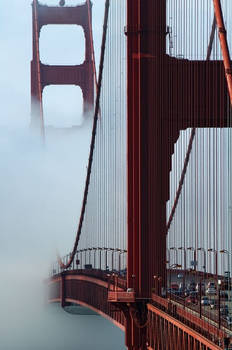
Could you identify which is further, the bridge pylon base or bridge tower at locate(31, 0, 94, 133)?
bridge tower at locate(31, 0, 94, 133)

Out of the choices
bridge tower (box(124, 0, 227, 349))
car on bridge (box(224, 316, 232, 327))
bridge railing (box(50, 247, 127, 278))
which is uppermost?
bridge tower (box(124, 0, 227, 349))

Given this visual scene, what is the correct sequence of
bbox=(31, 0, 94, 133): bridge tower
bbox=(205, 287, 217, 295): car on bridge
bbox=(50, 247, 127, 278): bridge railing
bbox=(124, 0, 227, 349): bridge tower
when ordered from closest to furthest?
bbox=(124, 0, 227, 349): bridge tower
bbox=(205, 287, 217, 295): car on bridge
bbox=(50, 247, 127, 278): bridge railing
bbox=(31, 0, 94, 133): bridge tower

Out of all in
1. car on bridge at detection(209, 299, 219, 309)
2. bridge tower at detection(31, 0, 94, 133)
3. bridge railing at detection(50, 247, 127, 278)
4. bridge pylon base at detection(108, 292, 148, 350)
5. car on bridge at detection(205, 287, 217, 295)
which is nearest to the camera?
car on bridge at detection(209, 299, 219, 309)

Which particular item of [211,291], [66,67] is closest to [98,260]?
[66,67]

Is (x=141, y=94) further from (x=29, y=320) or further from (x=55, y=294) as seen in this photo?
(x=29, y=320)

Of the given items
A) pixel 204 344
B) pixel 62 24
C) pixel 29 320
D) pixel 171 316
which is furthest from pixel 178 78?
pixel 29 320

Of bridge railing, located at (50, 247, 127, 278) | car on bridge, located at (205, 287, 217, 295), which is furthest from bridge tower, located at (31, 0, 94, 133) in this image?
car on bridge, located at (205, 287, 217, 295)

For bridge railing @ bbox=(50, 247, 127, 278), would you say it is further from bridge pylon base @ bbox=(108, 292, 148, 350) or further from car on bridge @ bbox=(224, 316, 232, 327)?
car on bridge @ bbox=(224, 316, 232, 327)

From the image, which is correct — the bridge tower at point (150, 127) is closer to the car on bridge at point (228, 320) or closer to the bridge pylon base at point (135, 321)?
the bridge pylon base at point (135, 321)

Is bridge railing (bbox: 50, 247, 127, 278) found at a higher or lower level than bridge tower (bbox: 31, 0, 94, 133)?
lower
